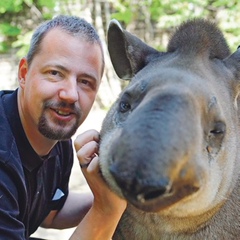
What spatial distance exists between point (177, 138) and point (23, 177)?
145cm

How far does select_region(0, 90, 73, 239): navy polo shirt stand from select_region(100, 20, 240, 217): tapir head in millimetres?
611

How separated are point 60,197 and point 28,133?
2.89 feet

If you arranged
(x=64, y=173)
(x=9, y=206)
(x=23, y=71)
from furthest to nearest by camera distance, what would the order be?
(x=64, y=173)
(x=23, y=71)
(x=9, y=206)

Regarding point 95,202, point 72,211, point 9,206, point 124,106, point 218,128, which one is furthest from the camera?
point 72,211

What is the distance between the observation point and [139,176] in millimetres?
1806

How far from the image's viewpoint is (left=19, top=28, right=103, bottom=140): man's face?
10.9ft

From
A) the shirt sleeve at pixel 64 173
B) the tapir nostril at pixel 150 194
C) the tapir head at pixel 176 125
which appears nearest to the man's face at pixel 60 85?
the tapir head at pixel 176 125

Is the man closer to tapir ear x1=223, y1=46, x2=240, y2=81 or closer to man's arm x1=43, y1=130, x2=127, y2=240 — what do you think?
man's arm x1=43, y1=130, x2=127, y2=240

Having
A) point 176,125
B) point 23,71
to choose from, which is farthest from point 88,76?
point 176,125

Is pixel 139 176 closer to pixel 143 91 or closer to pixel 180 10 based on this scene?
Answer: pixel 143 91

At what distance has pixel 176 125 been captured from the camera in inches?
75.4

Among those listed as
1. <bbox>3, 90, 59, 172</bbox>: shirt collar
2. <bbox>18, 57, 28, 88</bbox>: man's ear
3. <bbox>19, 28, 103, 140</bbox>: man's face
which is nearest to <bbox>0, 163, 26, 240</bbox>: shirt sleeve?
<bbox>3, 90, 59, 172</bbox>: shirt collar

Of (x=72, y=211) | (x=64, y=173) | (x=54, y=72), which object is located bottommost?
(x=72, y=211)

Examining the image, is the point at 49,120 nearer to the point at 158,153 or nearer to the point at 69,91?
the point at 69,91
